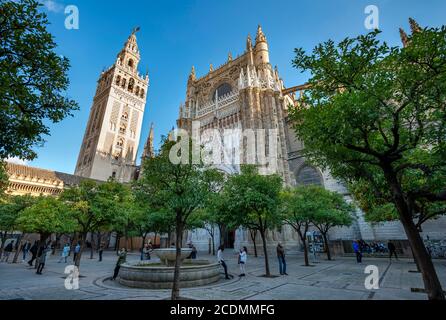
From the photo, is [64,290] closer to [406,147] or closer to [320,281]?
[320,281]

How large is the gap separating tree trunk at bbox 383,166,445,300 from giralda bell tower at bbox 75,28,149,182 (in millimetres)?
53986

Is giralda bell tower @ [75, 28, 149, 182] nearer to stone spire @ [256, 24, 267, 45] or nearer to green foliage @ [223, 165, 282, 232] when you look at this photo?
stone spire @ [256, 24, 267, 45]

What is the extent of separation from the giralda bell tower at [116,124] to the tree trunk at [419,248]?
54.0m

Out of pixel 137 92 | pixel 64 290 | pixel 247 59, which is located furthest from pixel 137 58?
pixel 64 290

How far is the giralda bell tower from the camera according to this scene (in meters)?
51.9

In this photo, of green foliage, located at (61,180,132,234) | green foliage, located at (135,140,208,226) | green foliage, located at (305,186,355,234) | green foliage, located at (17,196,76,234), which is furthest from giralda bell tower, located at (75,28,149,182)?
green foliage, located at (135,140,208,226)

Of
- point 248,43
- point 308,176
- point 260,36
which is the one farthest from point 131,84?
point 308,176

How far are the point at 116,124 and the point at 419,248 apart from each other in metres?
60.6

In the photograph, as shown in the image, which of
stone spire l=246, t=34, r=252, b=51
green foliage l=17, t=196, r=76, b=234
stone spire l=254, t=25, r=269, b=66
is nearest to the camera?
green foliage l=17, t=196, r=76, b=234

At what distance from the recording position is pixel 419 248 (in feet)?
19.7

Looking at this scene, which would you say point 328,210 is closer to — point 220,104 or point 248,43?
point 220,104

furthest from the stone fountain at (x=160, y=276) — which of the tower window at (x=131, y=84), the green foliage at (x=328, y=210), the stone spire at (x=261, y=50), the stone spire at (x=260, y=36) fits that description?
the tower window at (x=131, y=84)

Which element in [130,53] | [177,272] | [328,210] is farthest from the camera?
[130,53]

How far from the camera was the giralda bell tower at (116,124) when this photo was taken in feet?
170
